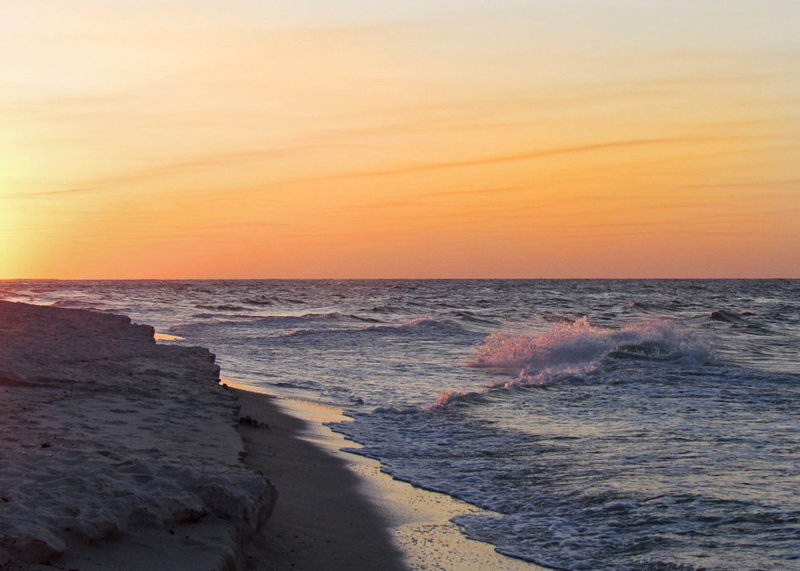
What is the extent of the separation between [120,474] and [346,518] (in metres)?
1.81

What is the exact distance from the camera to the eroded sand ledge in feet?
12.7

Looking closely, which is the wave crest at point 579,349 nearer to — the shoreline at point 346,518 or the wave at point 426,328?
the wave at point 426,328

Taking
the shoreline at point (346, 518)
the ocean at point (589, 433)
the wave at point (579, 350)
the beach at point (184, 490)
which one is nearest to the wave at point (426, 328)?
the ocean at point (589, 433)

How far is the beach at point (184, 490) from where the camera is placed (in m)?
3.99

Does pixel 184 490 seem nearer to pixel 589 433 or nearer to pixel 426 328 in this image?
pixel 589 433

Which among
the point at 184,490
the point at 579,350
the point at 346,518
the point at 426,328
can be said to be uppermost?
the point at 184,490

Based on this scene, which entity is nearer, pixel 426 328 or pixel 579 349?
pixel 579 349

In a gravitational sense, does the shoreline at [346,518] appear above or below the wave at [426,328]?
above

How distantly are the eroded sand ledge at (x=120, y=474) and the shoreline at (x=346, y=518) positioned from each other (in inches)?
12.5

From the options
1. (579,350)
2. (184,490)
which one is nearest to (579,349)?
(579,350)

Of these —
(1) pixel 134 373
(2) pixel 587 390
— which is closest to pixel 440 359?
(2) pixel 587 390

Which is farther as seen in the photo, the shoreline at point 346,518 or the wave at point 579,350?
the wave at point 579,350

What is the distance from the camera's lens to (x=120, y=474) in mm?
4902

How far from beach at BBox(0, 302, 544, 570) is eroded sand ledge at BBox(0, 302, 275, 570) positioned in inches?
0.4
